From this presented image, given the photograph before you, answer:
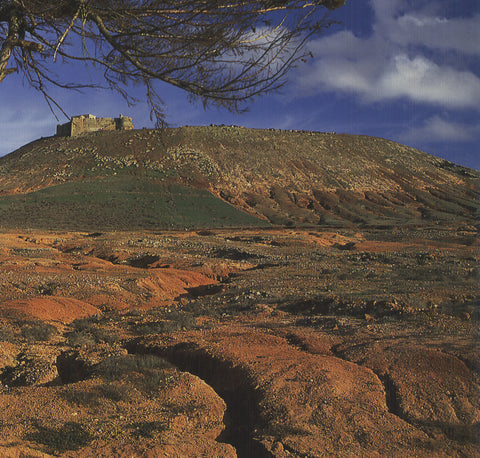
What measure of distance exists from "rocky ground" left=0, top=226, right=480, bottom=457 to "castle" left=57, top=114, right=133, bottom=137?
7322cm

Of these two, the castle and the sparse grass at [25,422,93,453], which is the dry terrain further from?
the castle

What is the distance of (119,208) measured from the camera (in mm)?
55781

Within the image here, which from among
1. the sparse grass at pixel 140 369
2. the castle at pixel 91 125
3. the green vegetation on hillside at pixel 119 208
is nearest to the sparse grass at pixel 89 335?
the sparse grass at pixel 140 369

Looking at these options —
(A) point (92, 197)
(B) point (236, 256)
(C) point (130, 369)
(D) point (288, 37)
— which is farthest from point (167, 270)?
(A) point (92, 197)

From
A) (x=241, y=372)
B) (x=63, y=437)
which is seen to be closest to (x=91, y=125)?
(x=241, y=372)

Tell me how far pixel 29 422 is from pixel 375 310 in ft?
24.5

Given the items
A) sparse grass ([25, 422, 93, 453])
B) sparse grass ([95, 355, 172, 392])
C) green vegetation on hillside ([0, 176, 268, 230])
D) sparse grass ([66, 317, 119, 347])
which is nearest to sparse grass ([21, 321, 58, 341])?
sparse grass ([66, 317, 119, 347])

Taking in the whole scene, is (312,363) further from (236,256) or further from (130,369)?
(236,256)

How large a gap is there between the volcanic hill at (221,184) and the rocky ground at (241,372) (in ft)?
126

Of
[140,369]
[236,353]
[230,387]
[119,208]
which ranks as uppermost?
[119,208]

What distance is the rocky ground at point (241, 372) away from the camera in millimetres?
4461

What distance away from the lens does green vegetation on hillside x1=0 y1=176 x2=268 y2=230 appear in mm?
50469

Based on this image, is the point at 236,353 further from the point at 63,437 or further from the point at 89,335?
the point at 89,335

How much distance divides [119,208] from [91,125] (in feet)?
110
